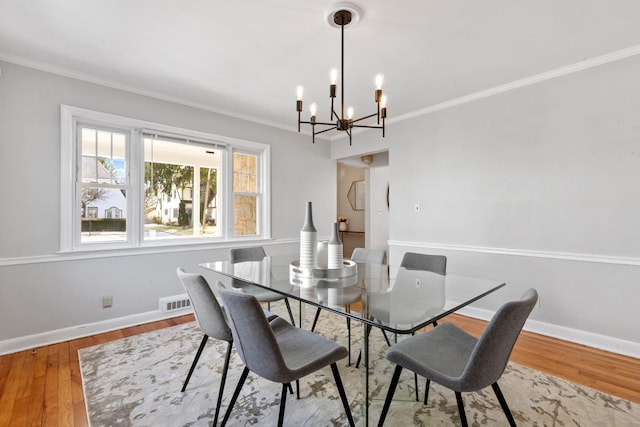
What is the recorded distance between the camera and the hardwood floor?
5.88ft

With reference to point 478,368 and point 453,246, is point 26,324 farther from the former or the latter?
point 453,246

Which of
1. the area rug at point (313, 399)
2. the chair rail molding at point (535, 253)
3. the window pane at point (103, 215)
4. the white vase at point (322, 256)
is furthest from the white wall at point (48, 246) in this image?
the chair rail molding at point (535, 253)

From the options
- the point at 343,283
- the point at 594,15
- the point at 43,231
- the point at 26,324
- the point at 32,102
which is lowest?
the point at 26,324

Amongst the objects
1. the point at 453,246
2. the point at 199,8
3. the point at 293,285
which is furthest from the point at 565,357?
the point at 199,8

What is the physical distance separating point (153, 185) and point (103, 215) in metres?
0.57

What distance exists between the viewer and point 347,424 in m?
1.67

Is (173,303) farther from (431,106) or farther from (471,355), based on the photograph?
(431,106)

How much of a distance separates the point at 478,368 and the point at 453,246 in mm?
2486

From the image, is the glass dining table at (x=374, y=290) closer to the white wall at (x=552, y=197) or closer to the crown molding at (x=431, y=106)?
the white wall at (x=552, y=197)

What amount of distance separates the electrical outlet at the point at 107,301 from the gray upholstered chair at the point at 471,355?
9.38 ft

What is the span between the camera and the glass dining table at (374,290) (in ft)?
4.51

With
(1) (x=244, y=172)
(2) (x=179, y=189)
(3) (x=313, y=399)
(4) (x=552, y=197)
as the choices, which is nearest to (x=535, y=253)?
(4) (x=552, y=197)

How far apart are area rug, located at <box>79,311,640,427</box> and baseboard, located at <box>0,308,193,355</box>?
517 mm

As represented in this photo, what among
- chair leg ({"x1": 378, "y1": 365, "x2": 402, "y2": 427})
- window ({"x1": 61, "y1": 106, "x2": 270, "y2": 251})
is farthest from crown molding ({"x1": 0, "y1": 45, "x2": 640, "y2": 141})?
chair leg ({"x1": 378, "y1": 365, "x2": 402, "y2": 427})
